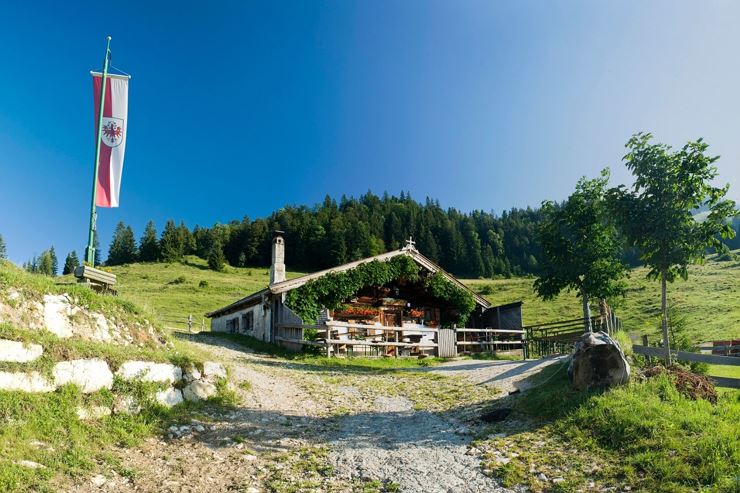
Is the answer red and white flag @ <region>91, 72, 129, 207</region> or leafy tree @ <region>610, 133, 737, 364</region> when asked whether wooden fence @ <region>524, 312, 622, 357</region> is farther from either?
red and white flag @ <region>91, 72, 129, 207</region>

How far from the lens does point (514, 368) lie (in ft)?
52.2

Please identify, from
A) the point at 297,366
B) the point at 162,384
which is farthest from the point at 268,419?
the point at 297,366

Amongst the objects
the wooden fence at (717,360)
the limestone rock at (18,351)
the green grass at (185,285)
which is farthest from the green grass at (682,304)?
the green grass at (185,285)

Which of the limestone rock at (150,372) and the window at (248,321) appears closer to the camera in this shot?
the limestone rock at (150,372)

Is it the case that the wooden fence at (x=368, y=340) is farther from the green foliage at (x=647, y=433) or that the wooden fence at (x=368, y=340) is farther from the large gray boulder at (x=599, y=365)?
the large gray boulder at (x=599, y=365)

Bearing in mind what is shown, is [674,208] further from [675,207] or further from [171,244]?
[171,244]

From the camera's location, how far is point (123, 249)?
331ft

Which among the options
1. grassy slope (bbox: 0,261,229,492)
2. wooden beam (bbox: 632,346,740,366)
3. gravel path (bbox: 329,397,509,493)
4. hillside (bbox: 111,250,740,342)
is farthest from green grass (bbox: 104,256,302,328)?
wooden beam (bbox: 632,346,740,366)

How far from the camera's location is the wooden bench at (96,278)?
1122cm

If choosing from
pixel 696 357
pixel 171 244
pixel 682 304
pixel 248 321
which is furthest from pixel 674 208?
pixel 171 244

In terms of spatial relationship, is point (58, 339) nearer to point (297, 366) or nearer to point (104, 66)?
point (104, 66)

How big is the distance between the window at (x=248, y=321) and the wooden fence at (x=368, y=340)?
4294 millimetres

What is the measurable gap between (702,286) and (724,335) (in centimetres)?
2868

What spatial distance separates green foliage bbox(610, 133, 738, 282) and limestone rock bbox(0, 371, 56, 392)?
1447cm
